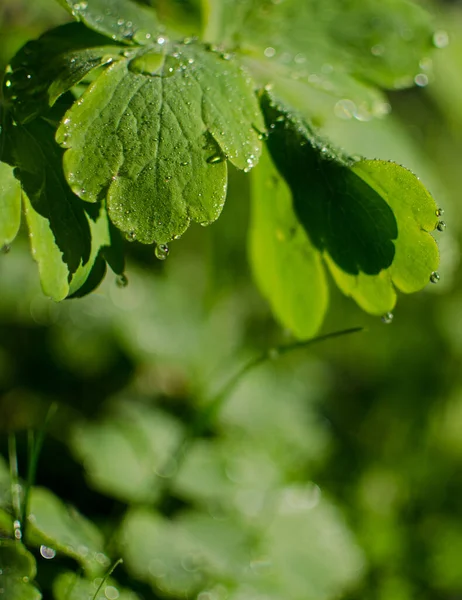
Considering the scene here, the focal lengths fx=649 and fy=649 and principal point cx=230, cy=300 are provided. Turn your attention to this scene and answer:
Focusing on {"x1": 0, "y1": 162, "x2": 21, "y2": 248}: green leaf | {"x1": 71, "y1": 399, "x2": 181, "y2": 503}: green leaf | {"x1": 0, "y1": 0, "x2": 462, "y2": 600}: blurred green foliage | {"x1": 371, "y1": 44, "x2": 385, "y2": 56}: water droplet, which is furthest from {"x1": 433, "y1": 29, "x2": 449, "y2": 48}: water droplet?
{"x1": 71, "y1": 399, "x2": 181, "y2": 503}: green leaf

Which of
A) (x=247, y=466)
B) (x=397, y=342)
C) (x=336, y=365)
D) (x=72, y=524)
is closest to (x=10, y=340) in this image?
(x=247, y=466)

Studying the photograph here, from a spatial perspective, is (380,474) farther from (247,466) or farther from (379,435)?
(247,466)

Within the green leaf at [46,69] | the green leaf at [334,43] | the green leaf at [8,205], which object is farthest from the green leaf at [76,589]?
the green leaf at [334,43]

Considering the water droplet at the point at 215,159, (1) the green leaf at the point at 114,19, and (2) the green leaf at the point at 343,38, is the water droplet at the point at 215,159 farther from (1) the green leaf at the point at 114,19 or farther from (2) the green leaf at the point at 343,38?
(2) the green leaf at the point at 343,38

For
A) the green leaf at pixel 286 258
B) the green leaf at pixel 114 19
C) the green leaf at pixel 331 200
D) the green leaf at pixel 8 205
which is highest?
the green leaf at pixel 114 19

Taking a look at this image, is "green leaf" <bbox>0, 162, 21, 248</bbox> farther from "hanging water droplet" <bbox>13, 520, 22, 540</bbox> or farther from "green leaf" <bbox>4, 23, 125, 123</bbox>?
"hanging water droplet" <bbox>13, 520, 22, 540</bbox>
